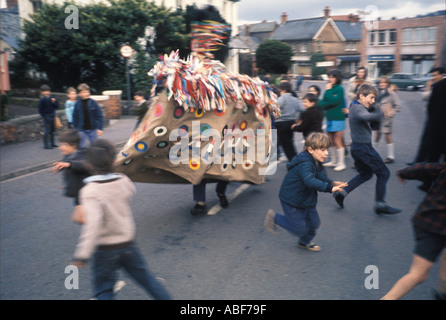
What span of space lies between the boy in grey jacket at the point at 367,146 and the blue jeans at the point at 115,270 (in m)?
3.37

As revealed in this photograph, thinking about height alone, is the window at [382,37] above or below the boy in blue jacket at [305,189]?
above

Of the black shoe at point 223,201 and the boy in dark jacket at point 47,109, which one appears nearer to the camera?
the black shoe at point 223,201

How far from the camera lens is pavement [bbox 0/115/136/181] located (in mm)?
9242

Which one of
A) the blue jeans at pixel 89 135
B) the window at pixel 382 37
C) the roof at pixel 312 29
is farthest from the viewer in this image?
the roof at pixel 312 29

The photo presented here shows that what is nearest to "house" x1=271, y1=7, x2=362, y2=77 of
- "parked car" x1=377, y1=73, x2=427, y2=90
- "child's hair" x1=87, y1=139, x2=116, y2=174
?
"parked car" x1=377, y1=73, x2=427, y2=90

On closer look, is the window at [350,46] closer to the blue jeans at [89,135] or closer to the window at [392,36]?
the window at [392,36]

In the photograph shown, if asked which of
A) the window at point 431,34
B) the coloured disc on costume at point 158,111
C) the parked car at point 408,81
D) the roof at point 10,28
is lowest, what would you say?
the coloured disc on costume at point 158,111

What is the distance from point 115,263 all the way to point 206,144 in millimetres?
2671

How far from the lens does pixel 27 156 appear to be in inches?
420

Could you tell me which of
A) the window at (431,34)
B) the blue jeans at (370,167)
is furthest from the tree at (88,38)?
the window at (431,34)

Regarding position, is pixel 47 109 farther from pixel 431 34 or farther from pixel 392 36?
pixel 392 36

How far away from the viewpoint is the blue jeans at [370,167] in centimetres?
562

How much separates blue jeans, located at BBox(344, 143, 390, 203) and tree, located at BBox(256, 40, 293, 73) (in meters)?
27.5

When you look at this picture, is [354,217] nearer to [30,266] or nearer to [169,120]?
[169,120]
